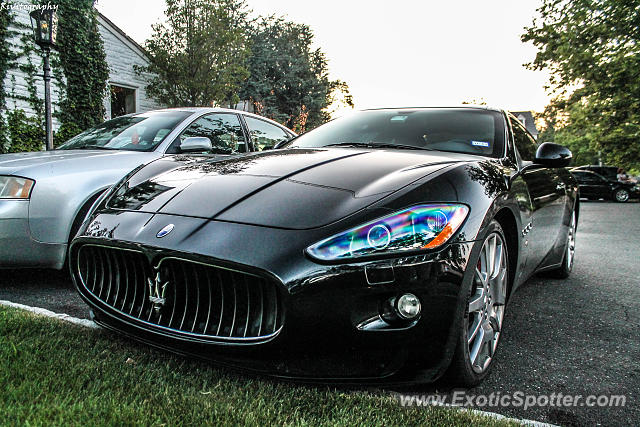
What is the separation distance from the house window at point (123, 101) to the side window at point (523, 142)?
46.4 feet

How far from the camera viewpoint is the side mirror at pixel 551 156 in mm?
3406

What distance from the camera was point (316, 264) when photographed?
1.86 metres

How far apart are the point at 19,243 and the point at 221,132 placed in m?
2.15

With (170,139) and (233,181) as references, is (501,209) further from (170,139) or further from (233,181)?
(170,139)

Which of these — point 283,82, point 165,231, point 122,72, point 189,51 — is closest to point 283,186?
point 165,231

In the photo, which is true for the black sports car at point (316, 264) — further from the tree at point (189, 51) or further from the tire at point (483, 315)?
the tree at point (189, 51)

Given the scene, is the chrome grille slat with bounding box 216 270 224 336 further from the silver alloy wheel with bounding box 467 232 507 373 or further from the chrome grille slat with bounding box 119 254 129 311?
the silver alloy wheel with bounding box 467 232 507 373

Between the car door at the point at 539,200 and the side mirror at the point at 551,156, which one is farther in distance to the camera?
the side mirror at the point at 551,156

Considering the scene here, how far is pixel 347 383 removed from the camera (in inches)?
73.8

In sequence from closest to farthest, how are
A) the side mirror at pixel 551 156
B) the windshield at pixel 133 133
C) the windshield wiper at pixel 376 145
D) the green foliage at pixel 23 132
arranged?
the windshield wiper at pixel 376 145 < the side mirror at pixel 551 156 < the windshield at pixel 133 133 < the green foliage at pixel 23 132

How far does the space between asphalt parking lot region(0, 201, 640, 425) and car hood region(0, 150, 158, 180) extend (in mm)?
856

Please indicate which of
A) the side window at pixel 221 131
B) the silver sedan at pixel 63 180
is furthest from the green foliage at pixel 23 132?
the side window at pixel 221 131

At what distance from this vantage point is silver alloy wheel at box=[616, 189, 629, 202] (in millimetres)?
24578

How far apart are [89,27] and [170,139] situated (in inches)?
408
